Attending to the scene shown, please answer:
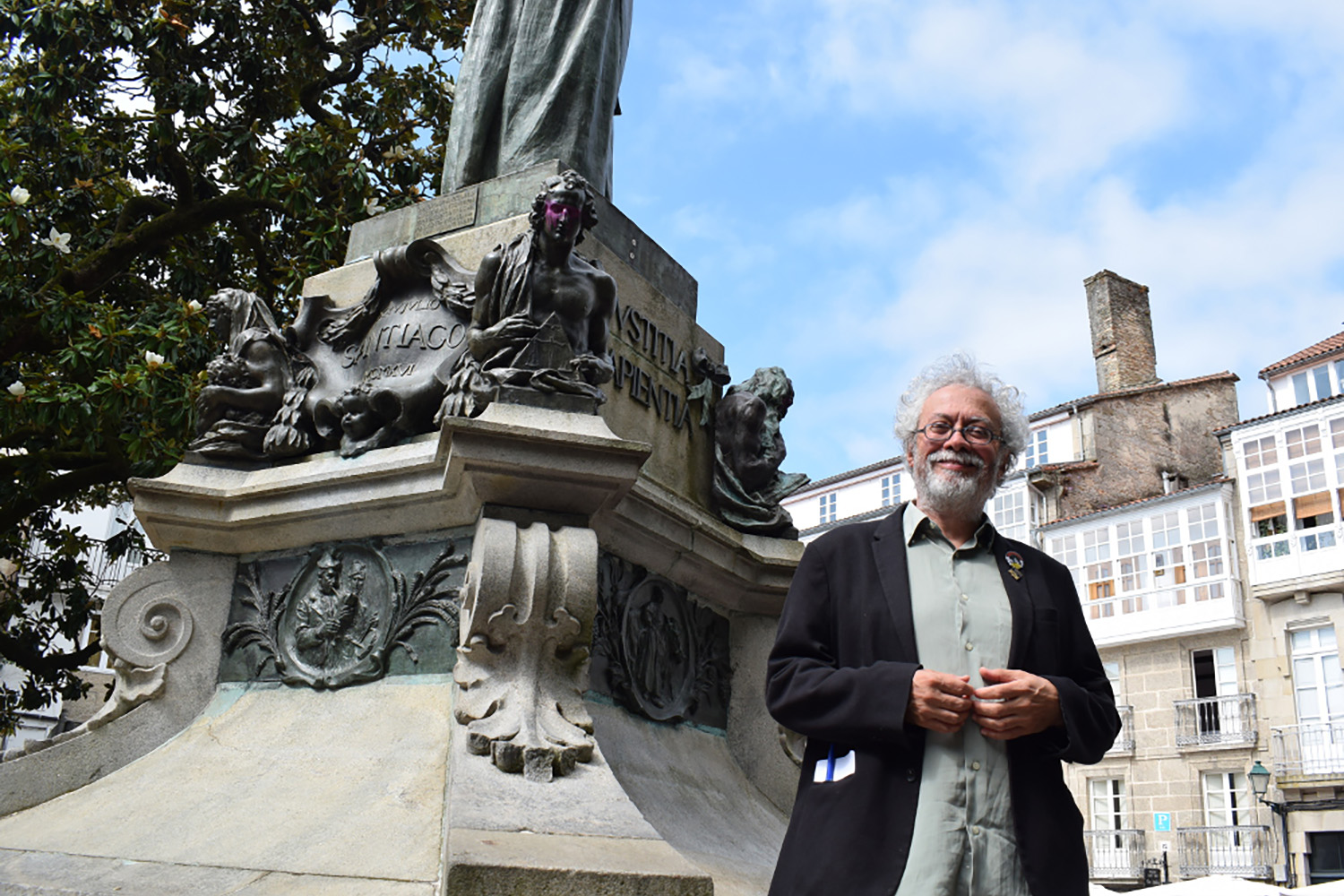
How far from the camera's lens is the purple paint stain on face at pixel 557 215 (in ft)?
14.0

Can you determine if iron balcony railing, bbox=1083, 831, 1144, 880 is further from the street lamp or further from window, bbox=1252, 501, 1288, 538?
window, bbox=1252, 501, 1288, 538

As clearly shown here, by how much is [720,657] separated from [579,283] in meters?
1.79

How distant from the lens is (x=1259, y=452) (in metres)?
26.8

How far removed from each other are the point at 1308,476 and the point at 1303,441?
2.64 ft

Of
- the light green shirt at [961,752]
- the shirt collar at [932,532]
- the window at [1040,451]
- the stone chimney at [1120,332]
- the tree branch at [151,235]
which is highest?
the stone chimney at [1120,332]

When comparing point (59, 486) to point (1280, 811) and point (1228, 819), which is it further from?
point (1228, 819)

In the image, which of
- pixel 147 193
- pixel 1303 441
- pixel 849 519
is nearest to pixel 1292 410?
pixel 1303 441

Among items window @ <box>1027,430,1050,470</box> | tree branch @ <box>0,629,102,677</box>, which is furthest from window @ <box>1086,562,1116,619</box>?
tree branch @ <box>0,629,102,677</box>

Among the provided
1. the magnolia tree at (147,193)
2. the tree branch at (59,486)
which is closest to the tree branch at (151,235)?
the magnolia tree at (147,193)

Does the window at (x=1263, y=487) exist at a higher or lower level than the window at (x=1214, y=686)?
higher

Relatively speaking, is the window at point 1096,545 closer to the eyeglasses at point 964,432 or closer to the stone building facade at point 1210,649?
the stone building facade at point 1210,649

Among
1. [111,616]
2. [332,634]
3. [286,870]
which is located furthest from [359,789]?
[111,616]

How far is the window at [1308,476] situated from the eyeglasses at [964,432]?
87.1ft

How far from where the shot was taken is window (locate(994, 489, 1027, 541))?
103 feet
